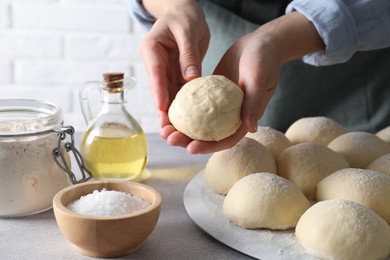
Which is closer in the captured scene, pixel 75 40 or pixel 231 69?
pixel 231 69

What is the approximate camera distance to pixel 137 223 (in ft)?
2.31

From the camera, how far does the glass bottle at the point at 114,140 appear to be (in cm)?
96

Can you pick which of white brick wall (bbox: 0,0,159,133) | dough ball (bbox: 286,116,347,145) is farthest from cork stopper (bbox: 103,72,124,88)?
white brick wall (bbox: 0,0,159,133)

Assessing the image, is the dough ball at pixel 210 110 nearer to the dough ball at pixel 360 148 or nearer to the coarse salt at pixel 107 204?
the coarse salt at pixel 107 204

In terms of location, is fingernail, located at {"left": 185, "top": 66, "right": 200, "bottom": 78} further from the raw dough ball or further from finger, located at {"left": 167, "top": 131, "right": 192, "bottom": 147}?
the raw dough ball

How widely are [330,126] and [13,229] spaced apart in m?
0.58

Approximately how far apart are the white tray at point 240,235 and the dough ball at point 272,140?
15 cm

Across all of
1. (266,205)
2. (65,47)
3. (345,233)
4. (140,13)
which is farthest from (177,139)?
(65,47)

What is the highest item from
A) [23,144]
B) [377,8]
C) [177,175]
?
[377,8]

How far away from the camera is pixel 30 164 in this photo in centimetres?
82

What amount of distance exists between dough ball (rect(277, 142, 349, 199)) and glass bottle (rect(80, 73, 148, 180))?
235 millimetres

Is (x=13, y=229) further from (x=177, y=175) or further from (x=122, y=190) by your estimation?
(x=177, y=175)

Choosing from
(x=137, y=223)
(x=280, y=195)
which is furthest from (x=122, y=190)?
(x=280, y=195)

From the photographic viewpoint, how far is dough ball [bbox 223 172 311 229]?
780 mm
